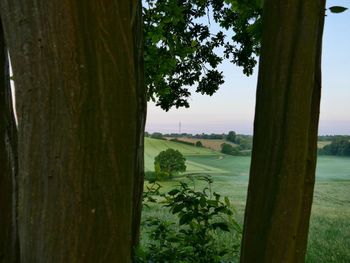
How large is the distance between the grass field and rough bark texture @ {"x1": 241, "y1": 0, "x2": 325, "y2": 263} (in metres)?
4.88

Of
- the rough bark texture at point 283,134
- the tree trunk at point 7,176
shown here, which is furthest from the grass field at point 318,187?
the rough bark texture at point 283,134

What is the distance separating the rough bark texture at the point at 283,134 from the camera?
1.67 m

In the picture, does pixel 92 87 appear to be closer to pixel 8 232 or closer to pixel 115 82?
pixel 115 82

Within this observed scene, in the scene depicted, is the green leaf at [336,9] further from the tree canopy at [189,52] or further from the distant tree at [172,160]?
the distant tree at [172,160]

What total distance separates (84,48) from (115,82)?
126 millimetres

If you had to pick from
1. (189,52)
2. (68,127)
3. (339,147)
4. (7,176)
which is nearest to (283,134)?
(68,127)

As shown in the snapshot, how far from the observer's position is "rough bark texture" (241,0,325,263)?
1.67 metres

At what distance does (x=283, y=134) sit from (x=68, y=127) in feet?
2.86

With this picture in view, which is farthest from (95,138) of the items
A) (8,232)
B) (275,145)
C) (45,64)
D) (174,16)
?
(174,16)

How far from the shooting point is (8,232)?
86.4 inches

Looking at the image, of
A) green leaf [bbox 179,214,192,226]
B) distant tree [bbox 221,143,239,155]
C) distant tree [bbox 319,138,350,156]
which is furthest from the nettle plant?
distant tree [bbox 319,138,350,156]

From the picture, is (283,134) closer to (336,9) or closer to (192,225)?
(336,9)

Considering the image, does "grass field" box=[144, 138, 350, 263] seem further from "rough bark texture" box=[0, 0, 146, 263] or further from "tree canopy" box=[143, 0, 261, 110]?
"rough bark texture" box=[0, 0, 146, 263]

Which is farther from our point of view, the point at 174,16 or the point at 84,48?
the point at 174,16
